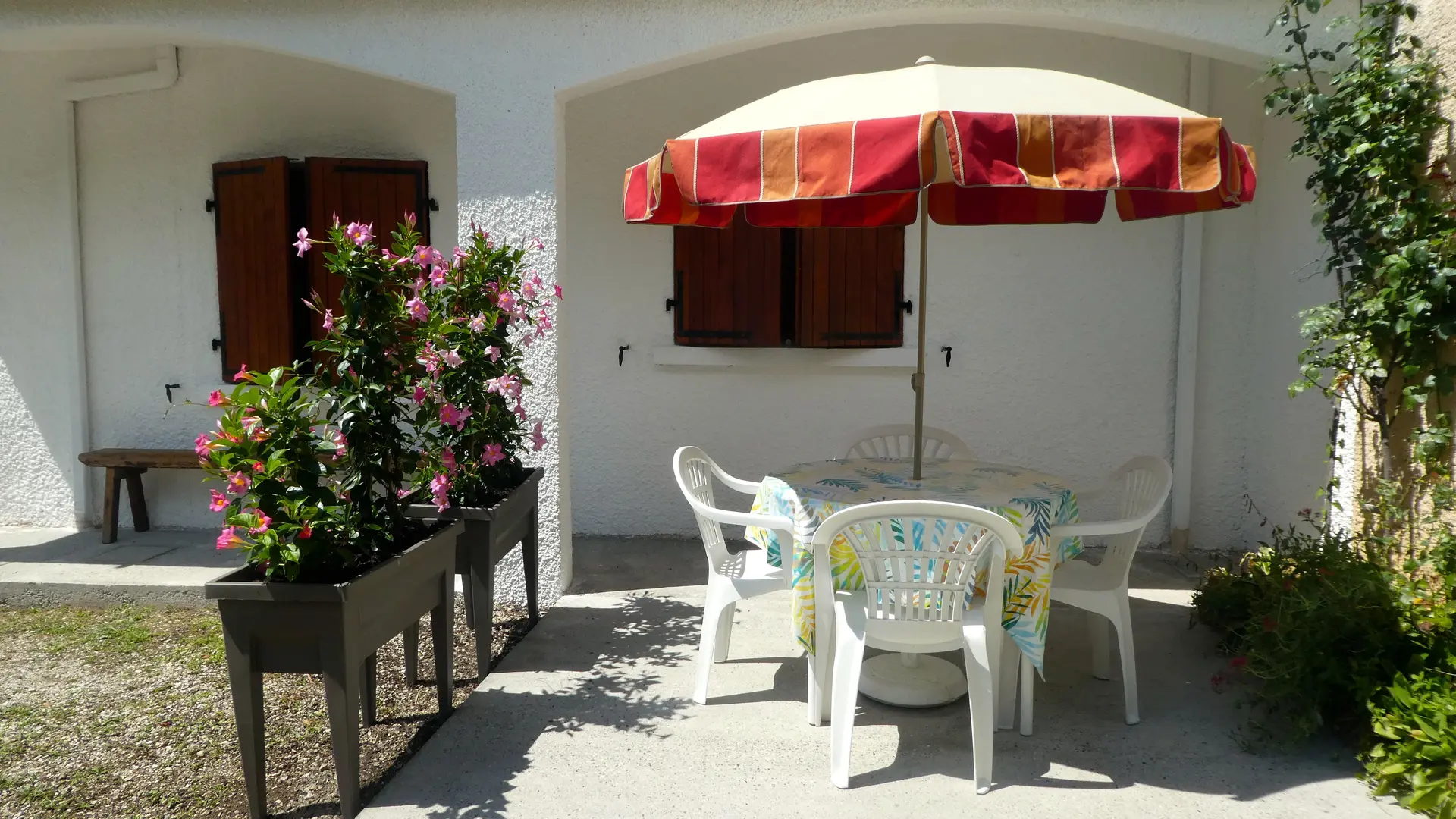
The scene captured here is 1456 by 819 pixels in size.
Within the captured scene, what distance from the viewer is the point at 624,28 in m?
4.57

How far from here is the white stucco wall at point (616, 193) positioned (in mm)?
4543

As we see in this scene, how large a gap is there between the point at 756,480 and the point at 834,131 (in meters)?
3.46

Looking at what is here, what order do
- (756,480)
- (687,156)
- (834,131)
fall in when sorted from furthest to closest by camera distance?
(756,480) → (687,156) → (834,131)

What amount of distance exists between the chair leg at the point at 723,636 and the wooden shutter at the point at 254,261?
10.9 feet

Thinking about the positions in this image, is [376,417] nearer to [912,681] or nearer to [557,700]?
[557,700]

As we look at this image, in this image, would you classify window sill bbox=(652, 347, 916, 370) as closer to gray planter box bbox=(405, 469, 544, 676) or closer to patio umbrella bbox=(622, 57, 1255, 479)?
gray planter box bbox=(405, 469, 544, 676)

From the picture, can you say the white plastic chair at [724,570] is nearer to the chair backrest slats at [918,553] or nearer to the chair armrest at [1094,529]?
the chair backrest slats at [918,553]

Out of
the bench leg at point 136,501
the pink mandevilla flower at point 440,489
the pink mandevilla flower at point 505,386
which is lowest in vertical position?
the bench leg at point 136,501

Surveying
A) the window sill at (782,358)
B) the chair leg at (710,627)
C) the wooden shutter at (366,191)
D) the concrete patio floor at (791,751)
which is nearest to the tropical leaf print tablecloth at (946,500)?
the chair leg at (710,627)

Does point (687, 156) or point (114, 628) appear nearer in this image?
point (687, 156)

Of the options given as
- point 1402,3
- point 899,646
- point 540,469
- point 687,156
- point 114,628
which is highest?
point 1402,3

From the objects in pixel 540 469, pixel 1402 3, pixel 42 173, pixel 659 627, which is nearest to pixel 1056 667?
pixel 659 627

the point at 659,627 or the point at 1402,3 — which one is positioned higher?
the point at 1402,3

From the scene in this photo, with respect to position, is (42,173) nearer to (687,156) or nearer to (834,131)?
(687,156)
